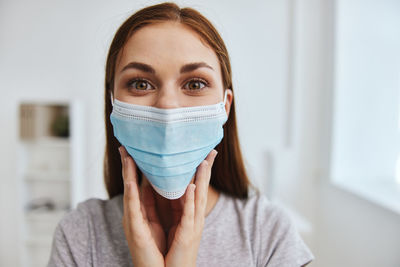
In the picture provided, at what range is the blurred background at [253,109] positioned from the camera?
1797mm

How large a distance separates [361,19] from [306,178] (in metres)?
1.24

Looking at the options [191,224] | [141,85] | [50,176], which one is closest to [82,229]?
[191,224]

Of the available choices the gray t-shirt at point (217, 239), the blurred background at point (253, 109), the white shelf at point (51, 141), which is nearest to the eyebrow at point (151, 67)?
the gray t-shirt at point (217, 239)

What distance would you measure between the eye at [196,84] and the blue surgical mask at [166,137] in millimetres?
51

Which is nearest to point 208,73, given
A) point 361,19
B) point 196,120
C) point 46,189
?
point 196,120

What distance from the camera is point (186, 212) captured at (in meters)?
0.58

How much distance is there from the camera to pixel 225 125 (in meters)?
0.77

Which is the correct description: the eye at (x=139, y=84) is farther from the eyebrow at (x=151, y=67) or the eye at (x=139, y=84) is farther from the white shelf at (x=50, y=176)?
the white shelf at (x=50, y=176)

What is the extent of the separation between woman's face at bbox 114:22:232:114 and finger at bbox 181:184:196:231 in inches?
8.0

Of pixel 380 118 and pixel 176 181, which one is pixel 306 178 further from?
pixel 176 181

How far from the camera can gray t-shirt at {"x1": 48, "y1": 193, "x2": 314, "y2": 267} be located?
0.66m

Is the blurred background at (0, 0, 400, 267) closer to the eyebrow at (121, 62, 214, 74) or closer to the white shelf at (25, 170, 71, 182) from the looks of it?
the white shelf at (25, 170, 71, 182)

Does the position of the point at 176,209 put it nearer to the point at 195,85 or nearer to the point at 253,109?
the point at 195,85

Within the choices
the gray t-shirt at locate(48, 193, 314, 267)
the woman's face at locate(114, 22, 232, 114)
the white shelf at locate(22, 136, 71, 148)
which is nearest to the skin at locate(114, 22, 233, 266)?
the woman's face at locate(114, 22, 232, 114)
